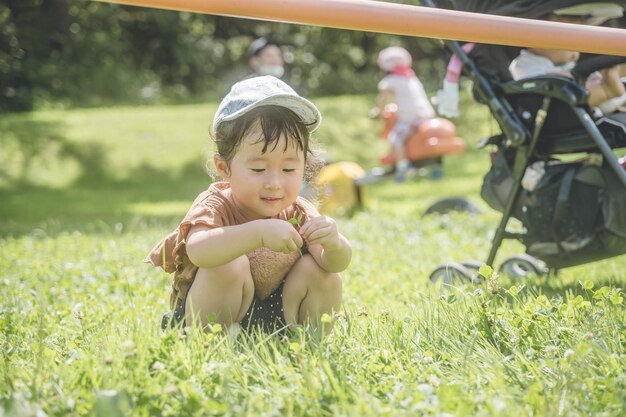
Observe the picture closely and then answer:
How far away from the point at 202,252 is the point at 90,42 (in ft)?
55.8

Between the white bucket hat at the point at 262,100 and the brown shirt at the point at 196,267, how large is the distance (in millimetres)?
245

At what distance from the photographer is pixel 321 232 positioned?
2338mm

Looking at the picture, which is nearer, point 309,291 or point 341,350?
point 341,350

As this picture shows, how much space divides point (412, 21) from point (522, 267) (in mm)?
2187

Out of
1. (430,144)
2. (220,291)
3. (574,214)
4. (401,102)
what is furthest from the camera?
(401,102)

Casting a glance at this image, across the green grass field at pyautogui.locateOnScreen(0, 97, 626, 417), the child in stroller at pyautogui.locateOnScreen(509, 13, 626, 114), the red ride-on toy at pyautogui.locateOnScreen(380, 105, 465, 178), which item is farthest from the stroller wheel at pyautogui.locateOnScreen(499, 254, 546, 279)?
the red ride-on toy at pyautogui.locateOnScreen(380, 105, 465, 178)

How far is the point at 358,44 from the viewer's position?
77.3ft

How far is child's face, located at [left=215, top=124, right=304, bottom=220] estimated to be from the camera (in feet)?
8.02

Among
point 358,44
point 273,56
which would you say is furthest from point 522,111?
point 358,44

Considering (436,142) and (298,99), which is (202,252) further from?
(436,142)

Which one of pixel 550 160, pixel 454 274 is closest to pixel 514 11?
pixel 550 160

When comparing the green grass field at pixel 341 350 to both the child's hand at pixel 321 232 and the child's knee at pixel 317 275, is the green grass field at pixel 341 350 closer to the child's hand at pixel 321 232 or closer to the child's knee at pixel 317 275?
the child's knee at pixel 317 275

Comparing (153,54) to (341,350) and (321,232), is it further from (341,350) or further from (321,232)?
(341,350)

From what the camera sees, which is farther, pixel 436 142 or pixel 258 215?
pixel 436 142
